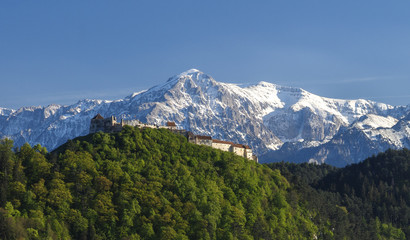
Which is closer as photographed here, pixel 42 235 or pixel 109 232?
pixel 42 235

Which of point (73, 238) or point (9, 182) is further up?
point (9, 182)

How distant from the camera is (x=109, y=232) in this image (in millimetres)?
196875

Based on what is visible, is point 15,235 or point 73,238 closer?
point 15,235

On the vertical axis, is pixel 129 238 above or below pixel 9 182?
below

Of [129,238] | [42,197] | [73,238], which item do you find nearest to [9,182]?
[42,197]

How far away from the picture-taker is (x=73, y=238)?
18975 cm

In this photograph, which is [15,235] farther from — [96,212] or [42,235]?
[96,212]

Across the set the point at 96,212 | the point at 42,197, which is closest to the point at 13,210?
the point at 42,197

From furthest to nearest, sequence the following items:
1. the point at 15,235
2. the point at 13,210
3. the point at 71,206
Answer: the point at 71,206, the point at 13,210, the point at 15,235

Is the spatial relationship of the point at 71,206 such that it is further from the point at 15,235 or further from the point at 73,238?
the point at 15,235

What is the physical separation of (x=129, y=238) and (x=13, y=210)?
118ft

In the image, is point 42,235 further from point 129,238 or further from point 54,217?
point 129,238

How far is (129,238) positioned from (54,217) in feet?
78.6

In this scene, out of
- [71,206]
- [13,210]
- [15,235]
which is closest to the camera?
[15,235]
